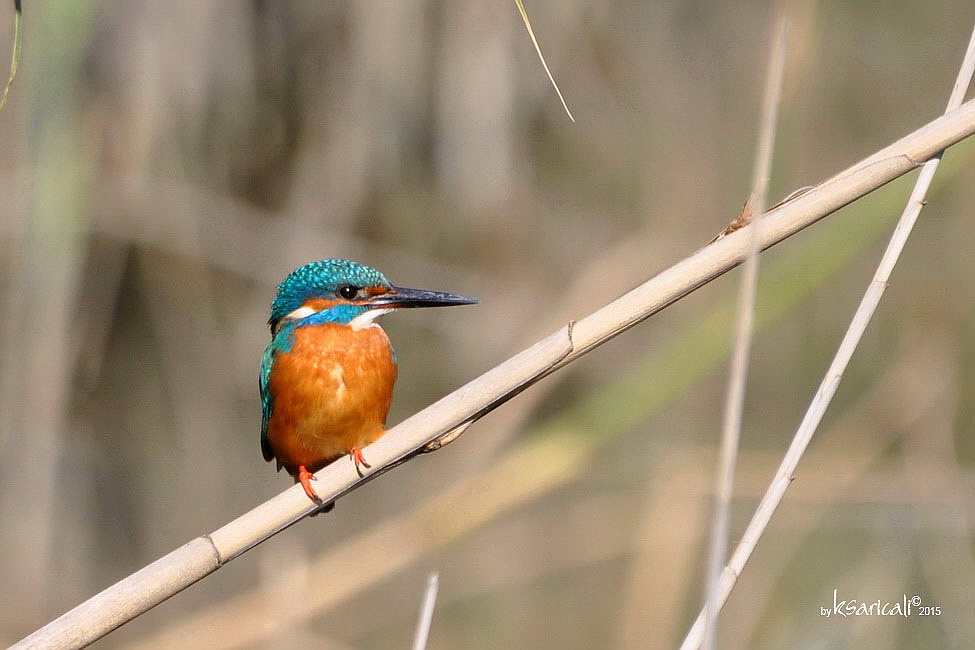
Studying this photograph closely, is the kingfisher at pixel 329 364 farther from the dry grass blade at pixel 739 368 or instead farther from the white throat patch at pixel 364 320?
the dry grass blade at pixel 739 368

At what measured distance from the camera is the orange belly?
2.73 m

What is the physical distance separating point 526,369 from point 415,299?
88 centimetres

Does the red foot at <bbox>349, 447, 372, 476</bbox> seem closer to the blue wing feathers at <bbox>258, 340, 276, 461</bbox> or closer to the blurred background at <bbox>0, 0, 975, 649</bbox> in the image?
the blue wing feathers at <bbox>258, 340, 276, 461</bbox>

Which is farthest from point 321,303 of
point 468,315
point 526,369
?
point 468,315

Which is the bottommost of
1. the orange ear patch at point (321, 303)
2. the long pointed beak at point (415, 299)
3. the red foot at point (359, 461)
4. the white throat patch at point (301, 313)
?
the red foot at point (359, 461)

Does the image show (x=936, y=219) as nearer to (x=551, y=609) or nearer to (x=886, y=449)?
(x=886, y=449)

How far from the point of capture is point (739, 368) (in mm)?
1703

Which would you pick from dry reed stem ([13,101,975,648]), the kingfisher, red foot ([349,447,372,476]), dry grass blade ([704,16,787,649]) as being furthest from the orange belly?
dry grass blade ([704,16,787,649])

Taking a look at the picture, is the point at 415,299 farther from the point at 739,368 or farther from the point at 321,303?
→ the point at 739,368

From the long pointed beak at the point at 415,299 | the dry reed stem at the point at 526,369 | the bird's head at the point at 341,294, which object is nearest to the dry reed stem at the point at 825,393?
the dry reed stem at the point at 526,369

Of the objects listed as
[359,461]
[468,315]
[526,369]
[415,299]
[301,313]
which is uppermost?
[468,315]

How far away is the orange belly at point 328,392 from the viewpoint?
2729mm

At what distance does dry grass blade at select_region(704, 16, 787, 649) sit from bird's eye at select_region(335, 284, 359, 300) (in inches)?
51.4

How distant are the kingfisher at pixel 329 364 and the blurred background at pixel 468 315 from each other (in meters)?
0.54
